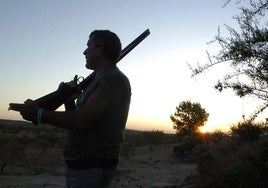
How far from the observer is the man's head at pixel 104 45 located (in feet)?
10.4

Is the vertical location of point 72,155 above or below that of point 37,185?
above

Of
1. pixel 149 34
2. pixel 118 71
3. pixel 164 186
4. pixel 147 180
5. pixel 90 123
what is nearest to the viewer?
pixel 90 123

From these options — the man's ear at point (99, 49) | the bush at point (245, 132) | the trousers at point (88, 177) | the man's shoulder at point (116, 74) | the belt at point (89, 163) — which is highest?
the bush at point (245, 132)

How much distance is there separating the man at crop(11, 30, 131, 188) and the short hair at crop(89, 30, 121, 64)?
0.12 meters

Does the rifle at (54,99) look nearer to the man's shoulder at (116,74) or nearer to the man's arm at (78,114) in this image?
the man's arm at (78,114)

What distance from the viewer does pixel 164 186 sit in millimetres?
13445

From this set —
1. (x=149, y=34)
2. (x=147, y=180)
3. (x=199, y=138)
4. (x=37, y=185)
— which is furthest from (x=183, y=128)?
(x=149, y=34)

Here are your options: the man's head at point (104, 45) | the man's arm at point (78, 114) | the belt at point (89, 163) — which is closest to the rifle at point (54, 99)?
the man's arm at point (78, 114)

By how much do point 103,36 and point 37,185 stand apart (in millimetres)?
11446

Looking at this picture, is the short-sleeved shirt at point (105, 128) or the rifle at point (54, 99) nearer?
the short-sleeved shirt at point (105, 128)

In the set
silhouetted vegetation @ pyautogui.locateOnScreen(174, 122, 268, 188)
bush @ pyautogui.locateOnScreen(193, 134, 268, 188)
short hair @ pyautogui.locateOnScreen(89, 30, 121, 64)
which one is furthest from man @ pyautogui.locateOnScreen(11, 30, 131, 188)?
bush @ pyautogui.locateOnScreen(193, 134, 268, 188)

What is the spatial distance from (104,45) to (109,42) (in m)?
0.04

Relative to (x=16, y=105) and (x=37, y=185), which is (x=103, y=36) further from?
(x=37, y=185)

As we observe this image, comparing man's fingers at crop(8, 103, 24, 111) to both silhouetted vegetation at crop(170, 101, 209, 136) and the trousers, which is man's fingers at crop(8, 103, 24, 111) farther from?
silhouetted vegetation at crop(170, 101, 209, 136)
